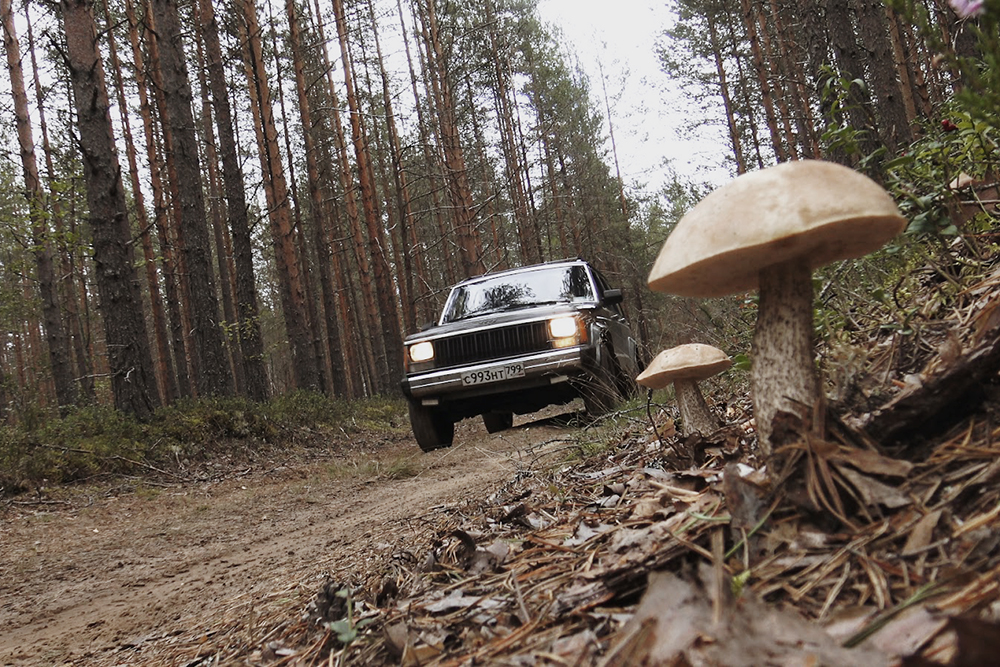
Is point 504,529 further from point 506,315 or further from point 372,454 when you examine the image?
point 372,454

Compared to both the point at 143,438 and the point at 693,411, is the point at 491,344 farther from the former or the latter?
the point at 143,438

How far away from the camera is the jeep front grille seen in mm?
6320

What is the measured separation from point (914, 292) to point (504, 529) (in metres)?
1.84

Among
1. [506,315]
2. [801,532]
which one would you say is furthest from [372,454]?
[801,532]

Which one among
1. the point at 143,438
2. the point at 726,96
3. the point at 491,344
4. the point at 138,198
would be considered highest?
the point at 726,96

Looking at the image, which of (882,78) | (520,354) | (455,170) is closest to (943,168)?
(520,354)

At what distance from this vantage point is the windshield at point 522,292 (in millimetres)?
7227

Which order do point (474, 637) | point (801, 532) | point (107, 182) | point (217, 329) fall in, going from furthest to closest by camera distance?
1. point (217, 329)
2. point (107, 182)
3. point (474, 637)
4. point (801, 532)

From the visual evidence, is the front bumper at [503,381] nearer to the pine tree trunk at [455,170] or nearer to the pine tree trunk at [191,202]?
the pine tree trunk at [191,202]

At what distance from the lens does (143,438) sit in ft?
25.6

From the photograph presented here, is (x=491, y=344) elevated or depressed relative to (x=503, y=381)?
elevated

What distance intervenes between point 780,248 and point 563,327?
478cm

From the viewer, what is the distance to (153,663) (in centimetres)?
209

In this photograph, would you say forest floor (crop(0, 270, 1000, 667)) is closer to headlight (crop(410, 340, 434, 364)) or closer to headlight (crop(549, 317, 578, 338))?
headlight (crop(549, 317, 578, 338))
